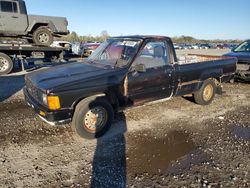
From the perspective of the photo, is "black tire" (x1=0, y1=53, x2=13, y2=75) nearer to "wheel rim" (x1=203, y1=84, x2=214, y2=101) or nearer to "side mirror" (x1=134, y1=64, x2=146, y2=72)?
"side mirror" (x1=134, y1=64, x2=146, y2=72)

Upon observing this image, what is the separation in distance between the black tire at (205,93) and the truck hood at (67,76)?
2.87 meters

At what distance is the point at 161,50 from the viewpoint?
5508mm

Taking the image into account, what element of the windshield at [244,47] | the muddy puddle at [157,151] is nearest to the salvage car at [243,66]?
the windshield at [244,47]

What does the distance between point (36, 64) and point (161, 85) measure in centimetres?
1017

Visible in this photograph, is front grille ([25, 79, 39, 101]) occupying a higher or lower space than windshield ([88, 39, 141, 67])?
lower

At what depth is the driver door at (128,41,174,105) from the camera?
4859 mm

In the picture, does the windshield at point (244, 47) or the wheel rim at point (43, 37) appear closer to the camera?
the windshield at point (244, 47)

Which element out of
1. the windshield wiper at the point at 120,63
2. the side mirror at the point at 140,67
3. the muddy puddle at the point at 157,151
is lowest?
the muddy puddle at the point at 157,151

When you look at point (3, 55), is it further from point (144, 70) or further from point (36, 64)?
point (144, 70)

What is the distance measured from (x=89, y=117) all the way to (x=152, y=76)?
1.60 meters

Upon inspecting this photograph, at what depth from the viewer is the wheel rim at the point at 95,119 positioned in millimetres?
4445

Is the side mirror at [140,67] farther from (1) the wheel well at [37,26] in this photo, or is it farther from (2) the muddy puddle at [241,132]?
(1) the wheel well at [37,26]

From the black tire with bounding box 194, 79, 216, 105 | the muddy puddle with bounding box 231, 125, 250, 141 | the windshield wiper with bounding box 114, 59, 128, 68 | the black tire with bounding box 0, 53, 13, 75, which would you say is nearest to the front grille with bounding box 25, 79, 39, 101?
the windshield wiper with bounding box 114, 59, 128, 68

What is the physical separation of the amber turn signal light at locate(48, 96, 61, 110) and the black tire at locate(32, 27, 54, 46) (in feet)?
33.4
